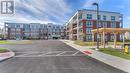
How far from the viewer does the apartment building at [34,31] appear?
134 m

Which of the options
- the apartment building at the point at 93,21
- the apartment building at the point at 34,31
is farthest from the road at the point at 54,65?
A: the apartment building at the point at 34,31

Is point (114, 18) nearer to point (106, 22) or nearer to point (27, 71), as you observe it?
point (106, 22)

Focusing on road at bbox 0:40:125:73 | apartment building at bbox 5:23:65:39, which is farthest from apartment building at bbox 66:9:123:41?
apartment building at bbox 5:23:65:39

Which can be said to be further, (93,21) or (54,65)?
(93,21)

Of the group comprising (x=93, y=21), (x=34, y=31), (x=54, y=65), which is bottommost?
(x=54, y=65)

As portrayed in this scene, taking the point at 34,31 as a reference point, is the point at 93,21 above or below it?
above

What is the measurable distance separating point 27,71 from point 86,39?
58.7m

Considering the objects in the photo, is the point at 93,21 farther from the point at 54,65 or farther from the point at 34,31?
the point at 34,31

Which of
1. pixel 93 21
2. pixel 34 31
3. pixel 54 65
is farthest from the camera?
pixel 34 31

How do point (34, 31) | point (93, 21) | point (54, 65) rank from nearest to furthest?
point (54, 65) < point (93, 21) < point (34, 31)

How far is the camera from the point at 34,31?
445ft

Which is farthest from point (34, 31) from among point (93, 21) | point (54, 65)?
point (54, 65)

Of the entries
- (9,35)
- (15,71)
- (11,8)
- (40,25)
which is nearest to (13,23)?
(9,35)

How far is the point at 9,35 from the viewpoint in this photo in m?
133
